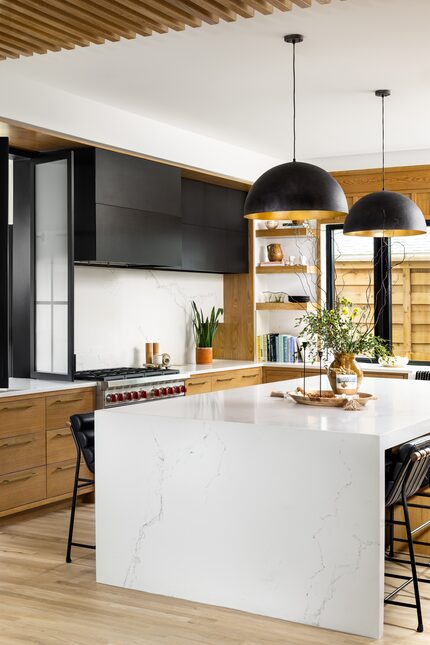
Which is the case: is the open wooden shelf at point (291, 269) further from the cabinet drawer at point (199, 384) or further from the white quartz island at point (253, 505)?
the white quartz island at point (253, 505)

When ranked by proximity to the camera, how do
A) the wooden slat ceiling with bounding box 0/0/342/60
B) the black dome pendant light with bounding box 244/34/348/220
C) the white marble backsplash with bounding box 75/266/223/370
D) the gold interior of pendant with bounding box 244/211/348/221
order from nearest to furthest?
1. the wooden slat ceiling with bounding box 0/0/342/60
2. the black dome pendant light with bounding box 244/34/348/220
3. the gold interior of pendant with bounding box 244/211/348/221
4. the white marble backsplash with bounding box 75/266/223/370

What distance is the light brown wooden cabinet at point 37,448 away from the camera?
524 cm

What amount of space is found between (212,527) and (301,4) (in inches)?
91.7

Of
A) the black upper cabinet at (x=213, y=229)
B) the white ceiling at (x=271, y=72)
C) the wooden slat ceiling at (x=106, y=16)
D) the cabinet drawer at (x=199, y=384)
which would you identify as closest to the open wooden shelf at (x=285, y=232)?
the black upper cabinet at (x=213, y=229)

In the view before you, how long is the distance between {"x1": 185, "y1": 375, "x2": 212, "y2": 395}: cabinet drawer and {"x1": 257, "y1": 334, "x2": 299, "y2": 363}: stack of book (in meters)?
1.21

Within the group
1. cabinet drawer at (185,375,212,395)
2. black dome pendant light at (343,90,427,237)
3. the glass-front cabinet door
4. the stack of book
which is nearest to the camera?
black dome pendant light at (343,90,427,237)

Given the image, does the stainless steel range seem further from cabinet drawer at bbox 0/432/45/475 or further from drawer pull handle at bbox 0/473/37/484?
drawer pull handle at bbox 0/473/37/484

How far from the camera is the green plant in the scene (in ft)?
26.0

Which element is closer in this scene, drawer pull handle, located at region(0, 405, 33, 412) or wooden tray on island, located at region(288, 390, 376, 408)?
wooden tray on island, located at region(288, 390, 376, 408)

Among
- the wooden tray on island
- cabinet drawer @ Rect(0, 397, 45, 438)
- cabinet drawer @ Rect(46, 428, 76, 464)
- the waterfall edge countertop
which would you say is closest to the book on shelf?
the waterfall edge countertop

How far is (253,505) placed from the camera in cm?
375

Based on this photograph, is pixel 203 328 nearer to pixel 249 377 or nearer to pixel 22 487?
pixel 249 377

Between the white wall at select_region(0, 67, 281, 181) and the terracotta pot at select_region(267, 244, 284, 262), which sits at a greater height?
the white wall at select_region(0, 67, 281, 181)

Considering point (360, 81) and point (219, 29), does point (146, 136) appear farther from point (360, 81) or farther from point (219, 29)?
point (219, 29)
